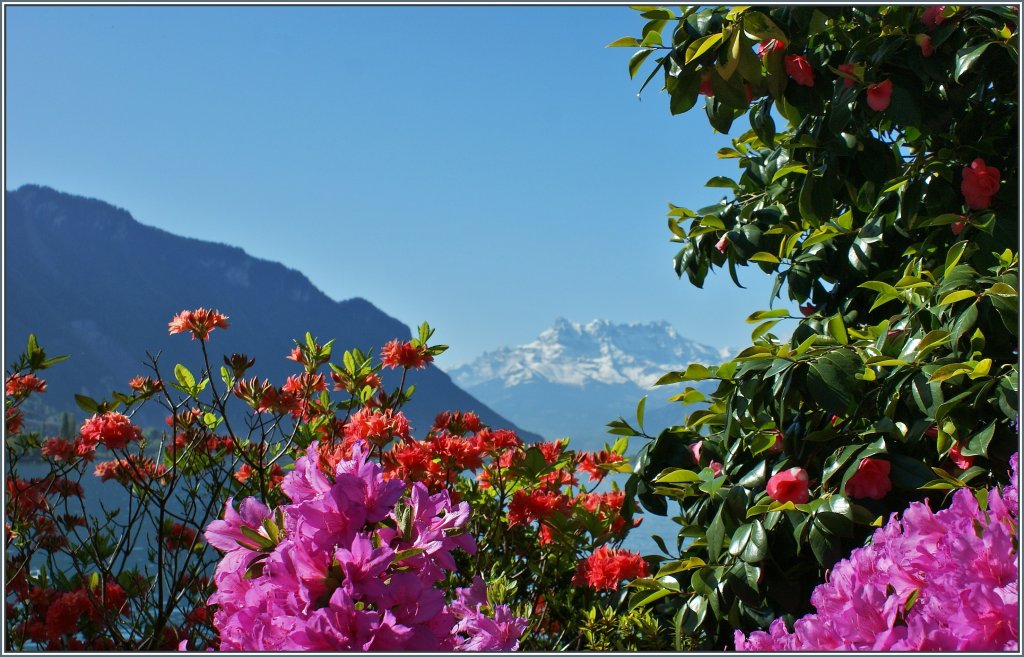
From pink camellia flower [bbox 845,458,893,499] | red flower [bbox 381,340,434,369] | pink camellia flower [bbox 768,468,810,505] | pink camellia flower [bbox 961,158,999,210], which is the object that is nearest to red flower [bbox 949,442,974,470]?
pink camellia flower [bbox 845,458,893,499]

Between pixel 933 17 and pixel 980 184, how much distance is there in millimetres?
417

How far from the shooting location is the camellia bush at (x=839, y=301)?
148cm

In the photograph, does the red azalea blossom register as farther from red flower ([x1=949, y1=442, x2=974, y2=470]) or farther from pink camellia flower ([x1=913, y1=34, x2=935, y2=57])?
pink camellia flower ([x1=913, y1=34, x2=935, y2=57])

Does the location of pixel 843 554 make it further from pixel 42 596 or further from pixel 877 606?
pixel 42 596

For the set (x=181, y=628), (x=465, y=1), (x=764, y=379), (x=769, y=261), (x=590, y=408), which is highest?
(x=590, y=408)

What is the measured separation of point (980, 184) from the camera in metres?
1.93

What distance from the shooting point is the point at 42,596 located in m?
1.95

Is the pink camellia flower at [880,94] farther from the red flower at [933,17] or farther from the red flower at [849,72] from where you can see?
the red flower at [933,17]

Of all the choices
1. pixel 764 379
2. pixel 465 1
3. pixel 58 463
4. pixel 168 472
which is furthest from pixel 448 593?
pixel 465 1

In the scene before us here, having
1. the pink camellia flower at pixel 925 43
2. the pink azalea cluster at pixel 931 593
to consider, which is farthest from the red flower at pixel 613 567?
the pink camellia flower at pixel 925 43

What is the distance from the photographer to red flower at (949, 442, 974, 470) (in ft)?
4.86

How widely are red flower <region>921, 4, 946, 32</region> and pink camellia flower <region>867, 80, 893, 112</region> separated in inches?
7.1

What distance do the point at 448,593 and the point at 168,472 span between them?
0.84 meters

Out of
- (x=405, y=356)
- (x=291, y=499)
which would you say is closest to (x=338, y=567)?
(x=291, y=499)
